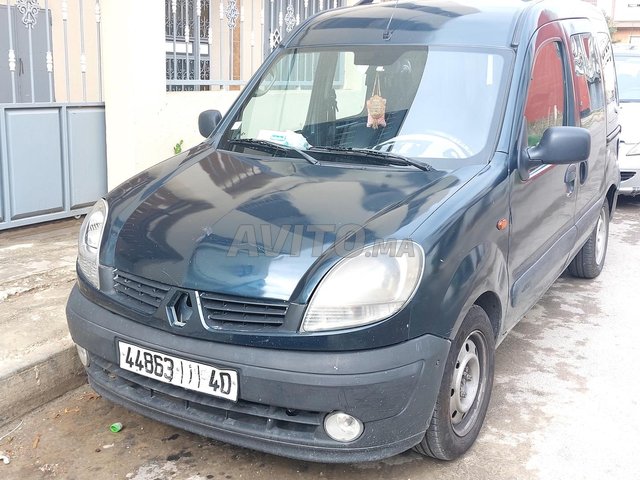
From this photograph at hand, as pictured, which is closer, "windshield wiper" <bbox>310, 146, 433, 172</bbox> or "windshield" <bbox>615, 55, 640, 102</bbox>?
"windshield wiper" <bbox>310, 146, 433, 172</bbox>

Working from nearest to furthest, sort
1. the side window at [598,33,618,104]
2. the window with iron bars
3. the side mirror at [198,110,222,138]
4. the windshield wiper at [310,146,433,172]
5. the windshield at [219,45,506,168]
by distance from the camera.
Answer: the windshield wiper at [310,146,433,172] < the windshield at [219,45,506,168] < the side mirror at [198,110,222,138] < the side window at [598,33,618,104] < the window with iron bars

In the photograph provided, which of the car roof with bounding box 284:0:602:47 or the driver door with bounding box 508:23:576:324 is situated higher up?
the car roof with bounding box 284:0:602:47

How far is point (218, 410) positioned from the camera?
8.95ft

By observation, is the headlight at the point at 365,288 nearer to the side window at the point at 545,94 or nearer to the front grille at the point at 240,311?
the front grille at the point at 240,311

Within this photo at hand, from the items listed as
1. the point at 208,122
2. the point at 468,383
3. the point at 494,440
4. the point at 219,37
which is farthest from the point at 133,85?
the point at 494,440

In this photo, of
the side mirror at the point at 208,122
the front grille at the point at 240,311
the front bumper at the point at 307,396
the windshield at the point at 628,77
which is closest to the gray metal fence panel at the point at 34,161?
the side mirror at the point at 208,122

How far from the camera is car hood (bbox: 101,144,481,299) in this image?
2.64 m

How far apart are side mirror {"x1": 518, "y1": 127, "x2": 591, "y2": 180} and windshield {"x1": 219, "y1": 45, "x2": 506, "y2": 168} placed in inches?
9.0

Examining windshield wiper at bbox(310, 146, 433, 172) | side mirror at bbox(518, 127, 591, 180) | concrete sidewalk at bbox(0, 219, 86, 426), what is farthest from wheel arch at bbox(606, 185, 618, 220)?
concrete sidewalk at bbox(0, 219, 86, 426)

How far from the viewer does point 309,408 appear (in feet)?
8.29

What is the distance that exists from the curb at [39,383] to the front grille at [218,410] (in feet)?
2.42

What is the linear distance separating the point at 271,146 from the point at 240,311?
127 centimetres

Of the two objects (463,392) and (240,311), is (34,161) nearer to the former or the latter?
(240,311)

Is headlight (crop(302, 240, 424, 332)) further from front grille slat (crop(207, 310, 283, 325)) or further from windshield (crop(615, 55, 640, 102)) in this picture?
windshield (crop(615, 55, 640, 102))
